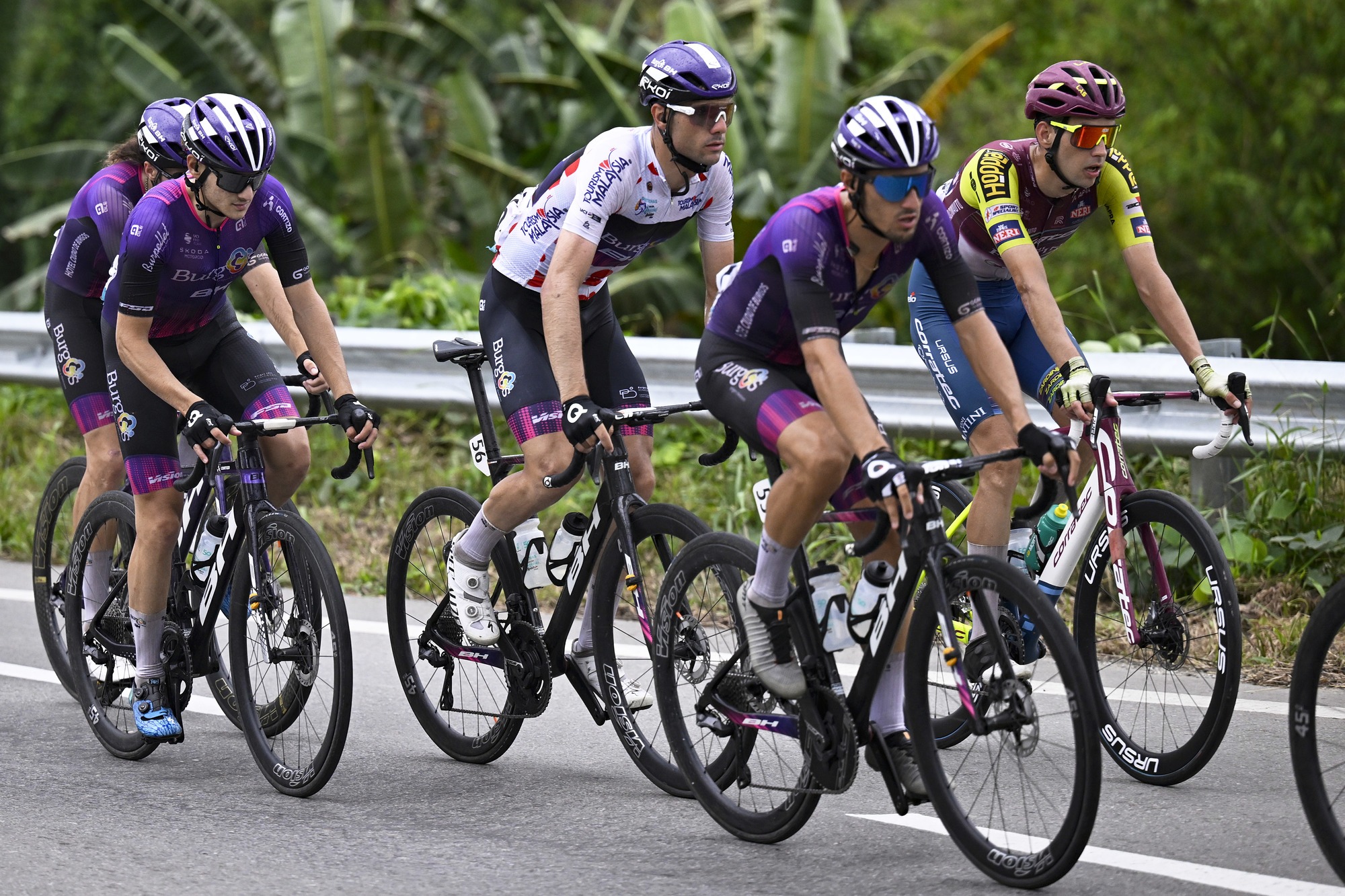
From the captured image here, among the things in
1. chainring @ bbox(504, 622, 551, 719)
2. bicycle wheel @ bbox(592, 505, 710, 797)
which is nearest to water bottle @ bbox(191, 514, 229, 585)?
chainring @ bbox(504, 622, 551, 719)

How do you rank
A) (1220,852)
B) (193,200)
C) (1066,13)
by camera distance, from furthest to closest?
(1066,13) → (193,200) → (1220,852)

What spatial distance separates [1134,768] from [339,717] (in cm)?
262

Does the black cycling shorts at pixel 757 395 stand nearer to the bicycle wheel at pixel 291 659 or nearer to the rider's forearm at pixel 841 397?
the rider's forearm at pixel 841 397

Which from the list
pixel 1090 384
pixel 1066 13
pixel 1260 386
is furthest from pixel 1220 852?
pixel 1066 13

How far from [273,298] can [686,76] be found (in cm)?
193

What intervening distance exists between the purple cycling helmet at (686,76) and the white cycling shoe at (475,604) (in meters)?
1.75

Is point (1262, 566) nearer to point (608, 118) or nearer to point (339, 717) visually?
point (339, 717)

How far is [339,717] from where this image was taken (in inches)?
200

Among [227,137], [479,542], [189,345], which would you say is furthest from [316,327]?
[479,542]

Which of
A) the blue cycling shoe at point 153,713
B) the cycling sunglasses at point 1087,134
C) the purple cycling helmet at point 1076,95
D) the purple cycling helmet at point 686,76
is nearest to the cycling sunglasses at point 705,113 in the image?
the purple cycling helmet at point 686,76

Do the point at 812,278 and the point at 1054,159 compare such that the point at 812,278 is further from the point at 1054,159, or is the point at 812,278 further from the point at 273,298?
the point at 273,298

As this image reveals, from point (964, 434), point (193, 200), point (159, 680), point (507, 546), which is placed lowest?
point (159, 680)

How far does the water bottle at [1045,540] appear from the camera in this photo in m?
5.67

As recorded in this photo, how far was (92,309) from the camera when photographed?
6.71m
